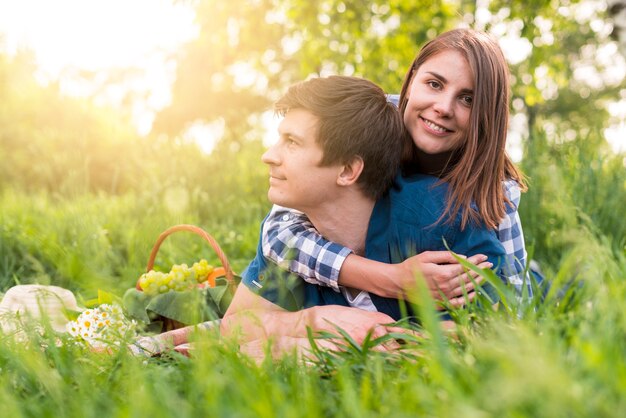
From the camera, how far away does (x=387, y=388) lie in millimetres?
1700

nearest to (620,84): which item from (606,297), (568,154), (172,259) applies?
(568,154)

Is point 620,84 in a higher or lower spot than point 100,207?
higher

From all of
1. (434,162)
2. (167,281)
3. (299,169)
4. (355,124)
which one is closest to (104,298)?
(167,281)

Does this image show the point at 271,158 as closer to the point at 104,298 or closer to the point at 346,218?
the point at 346,218

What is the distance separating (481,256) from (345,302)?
667 millimetres

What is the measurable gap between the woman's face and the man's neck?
0.38 metres

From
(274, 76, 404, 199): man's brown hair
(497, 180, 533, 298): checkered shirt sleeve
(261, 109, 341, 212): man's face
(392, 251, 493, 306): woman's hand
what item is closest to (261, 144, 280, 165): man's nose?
(261, 109, 341, 212): man's face

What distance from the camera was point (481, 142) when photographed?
291 cm

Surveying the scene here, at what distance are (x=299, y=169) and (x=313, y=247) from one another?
0.31m

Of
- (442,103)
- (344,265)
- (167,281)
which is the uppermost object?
(442,103)

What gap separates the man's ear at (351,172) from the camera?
2.82 meters

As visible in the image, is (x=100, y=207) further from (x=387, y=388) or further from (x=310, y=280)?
(x=387, y=388)

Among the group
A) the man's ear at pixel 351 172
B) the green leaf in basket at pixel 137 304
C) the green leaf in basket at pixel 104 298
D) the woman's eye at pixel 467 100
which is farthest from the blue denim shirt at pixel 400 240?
the green leaf in basket at pixel 104 298

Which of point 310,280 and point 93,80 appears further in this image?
point 93,80
